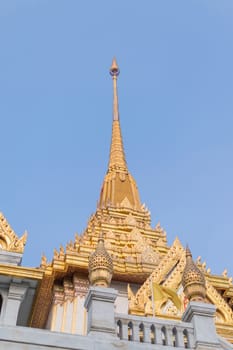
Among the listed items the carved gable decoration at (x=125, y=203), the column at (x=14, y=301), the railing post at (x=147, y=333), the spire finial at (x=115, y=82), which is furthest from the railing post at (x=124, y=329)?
the spire finial at (x=115, y=82)

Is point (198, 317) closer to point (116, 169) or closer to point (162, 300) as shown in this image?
point (162, 300)

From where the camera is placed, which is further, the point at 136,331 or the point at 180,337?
the point at 180,337

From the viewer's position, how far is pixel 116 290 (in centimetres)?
923

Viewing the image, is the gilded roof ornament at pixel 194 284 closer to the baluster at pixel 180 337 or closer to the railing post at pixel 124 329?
the baluster at pixel 180 337

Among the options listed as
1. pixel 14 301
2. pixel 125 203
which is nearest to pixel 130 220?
pixel 125 203

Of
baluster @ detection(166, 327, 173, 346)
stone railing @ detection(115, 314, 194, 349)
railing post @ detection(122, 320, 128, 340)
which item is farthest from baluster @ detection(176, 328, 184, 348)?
railing post @ detection(122, 320, 128, 340)

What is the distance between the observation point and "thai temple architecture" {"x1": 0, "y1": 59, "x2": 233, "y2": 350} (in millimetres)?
8539

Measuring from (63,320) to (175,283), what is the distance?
13.2 ft

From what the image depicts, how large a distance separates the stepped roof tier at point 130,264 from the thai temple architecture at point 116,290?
0.11ft

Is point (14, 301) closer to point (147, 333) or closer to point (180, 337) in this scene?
point (147, 333)

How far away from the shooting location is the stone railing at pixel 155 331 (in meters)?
8.70

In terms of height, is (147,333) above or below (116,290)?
below

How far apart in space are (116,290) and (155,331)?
89 cm

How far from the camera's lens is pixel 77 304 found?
1864 cm
